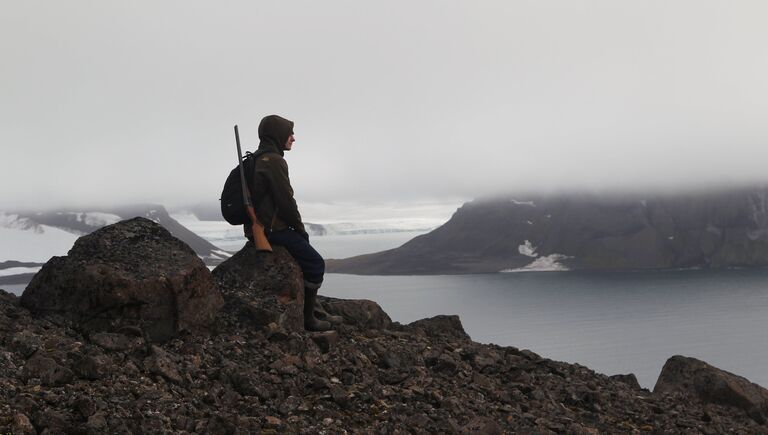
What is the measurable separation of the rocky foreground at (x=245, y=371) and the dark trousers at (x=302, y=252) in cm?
24

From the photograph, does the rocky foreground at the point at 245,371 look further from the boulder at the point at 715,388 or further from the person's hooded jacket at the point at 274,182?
the person's hooded jacket at the point at 274,182

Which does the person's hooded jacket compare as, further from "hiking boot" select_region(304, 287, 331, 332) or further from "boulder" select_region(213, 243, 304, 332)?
"hiking boot" select_region(304, 287, 331, 332)

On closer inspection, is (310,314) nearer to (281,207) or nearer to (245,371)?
(281,207)

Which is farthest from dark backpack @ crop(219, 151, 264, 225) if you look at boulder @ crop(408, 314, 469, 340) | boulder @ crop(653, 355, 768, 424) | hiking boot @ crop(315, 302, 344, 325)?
boulder @ crop(653, 355, 768, 424)

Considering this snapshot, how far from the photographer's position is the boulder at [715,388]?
14.4m

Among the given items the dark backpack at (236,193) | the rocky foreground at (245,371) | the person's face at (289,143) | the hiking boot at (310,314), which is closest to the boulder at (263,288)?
the rocky foreground at (245,371)

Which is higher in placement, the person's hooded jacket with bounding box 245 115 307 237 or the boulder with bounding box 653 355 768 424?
the person's hooded jacket with bounding box 245 115 307 237

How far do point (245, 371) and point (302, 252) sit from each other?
404cm

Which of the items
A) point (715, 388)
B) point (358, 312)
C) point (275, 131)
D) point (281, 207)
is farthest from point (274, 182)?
point (715, 388)

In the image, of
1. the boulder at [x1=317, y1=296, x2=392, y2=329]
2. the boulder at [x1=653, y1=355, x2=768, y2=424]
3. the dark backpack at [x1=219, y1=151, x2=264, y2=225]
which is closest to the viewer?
the dark backpack at [x1=219, y1=151, x2=264, y2=225]

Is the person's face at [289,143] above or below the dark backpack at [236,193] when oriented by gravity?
above

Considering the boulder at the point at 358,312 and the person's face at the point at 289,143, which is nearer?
the person's face at the point at 289,143

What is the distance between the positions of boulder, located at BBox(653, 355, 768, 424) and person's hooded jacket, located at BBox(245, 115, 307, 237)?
1049cm

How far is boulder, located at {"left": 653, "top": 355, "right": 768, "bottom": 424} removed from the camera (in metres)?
14.4
